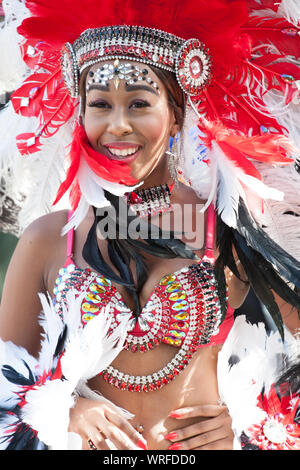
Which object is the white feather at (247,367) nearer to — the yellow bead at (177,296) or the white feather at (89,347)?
the yellow bead at (177,296)

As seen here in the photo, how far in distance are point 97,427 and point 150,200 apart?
0.91 metres

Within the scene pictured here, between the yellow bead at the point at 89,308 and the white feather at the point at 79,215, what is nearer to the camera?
the yellow bead at the point at 89,308

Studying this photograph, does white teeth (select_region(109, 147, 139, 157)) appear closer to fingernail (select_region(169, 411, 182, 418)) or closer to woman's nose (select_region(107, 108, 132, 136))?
woman's nose (select_region(107, 108, 132, 136))

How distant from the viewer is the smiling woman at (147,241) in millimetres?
2402

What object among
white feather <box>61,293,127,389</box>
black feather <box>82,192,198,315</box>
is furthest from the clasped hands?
black feather <box>82,192,198,315</box>

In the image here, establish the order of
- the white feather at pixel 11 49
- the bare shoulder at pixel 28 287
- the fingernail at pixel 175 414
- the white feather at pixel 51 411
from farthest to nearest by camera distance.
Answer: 1. the white feather at pixel 11 49
2. the bare shoulder at pixel 28 287
3. the fingernail at pixel 175 414
4. the white feather at pixel 51 411

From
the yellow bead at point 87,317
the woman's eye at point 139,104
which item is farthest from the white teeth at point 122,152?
the yellow bead at point 87,317

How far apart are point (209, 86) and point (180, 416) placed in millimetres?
1314

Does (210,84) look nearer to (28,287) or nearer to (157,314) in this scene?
(157,314)

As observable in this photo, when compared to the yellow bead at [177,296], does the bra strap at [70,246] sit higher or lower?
higher

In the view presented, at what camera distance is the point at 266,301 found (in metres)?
2.60

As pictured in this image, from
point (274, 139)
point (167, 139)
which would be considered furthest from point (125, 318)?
point (274, 139)
